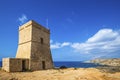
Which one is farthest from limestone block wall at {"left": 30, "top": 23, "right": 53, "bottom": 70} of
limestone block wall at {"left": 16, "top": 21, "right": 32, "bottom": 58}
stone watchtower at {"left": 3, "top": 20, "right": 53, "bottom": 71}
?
limestone block wall at {"left": 16, "top": 21, "right": 32, "bottom": 58}

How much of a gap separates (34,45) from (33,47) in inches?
16.0

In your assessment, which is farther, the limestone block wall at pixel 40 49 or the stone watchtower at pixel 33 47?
the limestone block wall at pixel 40 49

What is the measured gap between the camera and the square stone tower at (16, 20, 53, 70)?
75.6 ft

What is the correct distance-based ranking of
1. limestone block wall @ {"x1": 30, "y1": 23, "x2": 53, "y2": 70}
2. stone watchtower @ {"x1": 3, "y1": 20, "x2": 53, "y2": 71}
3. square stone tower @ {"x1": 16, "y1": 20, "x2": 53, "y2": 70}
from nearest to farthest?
stone watchtower @ {"x1": 3, "y1": 20, "x2": 53, "y2": 71}
square stone tower @ {"x1": 16, "y1": 20, "x2": 53, "y2": 70}
limestone block wall @ {"x1": 30, "y1": 23, "x2": 53, "y2": 70}

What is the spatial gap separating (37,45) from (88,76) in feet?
36.4

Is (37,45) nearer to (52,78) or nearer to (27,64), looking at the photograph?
(27,64)

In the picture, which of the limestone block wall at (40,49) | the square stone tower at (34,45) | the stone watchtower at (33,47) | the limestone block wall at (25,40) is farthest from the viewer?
the limestone block wall at (25,40)

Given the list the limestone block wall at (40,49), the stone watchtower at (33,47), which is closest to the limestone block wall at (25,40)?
the stone watchtower at (33,47)

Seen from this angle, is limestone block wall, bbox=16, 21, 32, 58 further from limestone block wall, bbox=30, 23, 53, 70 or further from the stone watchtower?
limestone block wall, bbox=30, 23, 53, 70

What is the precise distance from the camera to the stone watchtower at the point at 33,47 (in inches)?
885

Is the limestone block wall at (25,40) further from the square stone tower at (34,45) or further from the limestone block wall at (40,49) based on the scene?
the limestone block wall at (40,49)

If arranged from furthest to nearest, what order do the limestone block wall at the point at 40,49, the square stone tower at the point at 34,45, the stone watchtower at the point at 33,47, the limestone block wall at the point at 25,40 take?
the limestone block wall at the point at 25,40
the limestone block wall at the point at 40,49
the square stone tower at the point at 34,45
the stone watchtower at the point at 33,47

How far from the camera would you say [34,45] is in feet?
77.6

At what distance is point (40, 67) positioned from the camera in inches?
949
